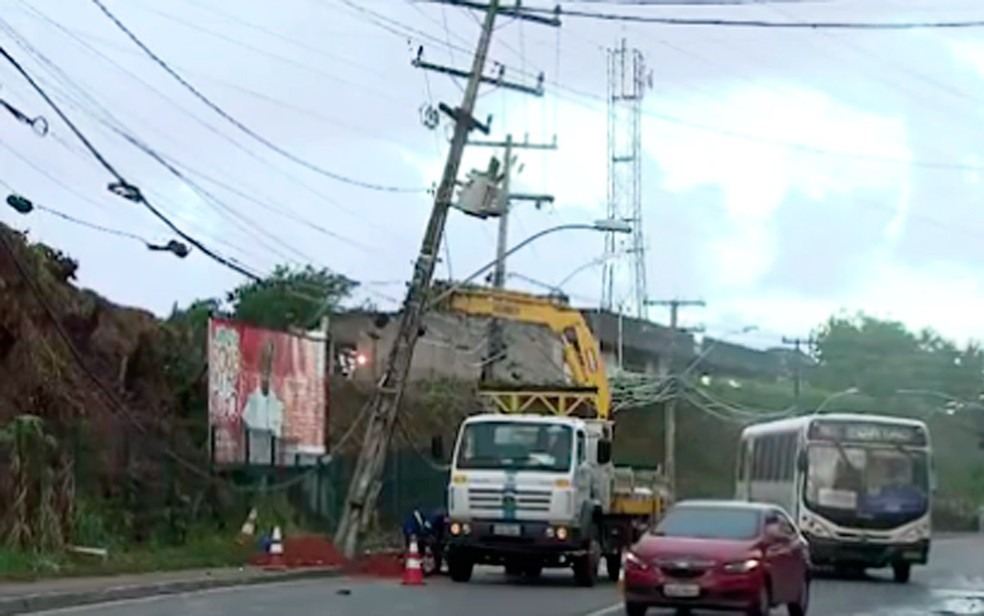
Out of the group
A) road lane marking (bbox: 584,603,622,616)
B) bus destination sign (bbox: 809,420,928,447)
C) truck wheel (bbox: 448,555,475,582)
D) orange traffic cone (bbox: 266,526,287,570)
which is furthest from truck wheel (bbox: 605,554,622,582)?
road lane marking (bbox: 584,603,622,616)

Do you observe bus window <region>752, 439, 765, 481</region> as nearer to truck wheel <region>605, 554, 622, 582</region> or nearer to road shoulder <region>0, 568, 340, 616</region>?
truck wheel <region>605, 554, 622, 582</region>

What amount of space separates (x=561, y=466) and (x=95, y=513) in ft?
30.6

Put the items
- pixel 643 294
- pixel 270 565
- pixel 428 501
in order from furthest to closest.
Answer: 1. pixel 643 294
2. pixel 428 501
3. pixel 270 565

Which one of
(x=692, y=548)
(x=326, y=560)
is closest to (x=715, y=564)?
(x=692, y=548)

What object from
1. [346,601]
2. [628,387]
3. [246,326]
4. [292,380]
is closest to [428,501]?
[292,380]

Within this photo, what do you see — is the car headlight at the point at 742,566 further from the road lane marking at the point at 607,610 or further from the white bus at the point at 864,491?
the white bus at the point at 864,491

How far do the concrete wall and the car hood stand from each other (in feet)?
156

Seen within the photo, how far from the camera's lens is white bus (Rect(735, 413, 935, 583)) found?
127 ft

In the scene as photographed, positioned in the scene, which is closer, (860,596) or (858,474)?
(860,596)

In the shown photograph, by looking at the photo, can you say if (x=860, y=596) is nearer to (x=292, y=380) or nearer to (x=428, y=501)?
(x=292, y=380)

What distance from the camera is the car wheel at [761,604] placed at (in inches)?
936

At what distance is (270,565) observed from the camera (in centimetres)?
3659

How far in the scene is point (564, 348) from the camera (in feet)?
137

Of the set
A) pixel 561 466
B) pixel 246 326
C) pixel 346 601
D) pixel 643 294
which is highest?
pixel 643 294
